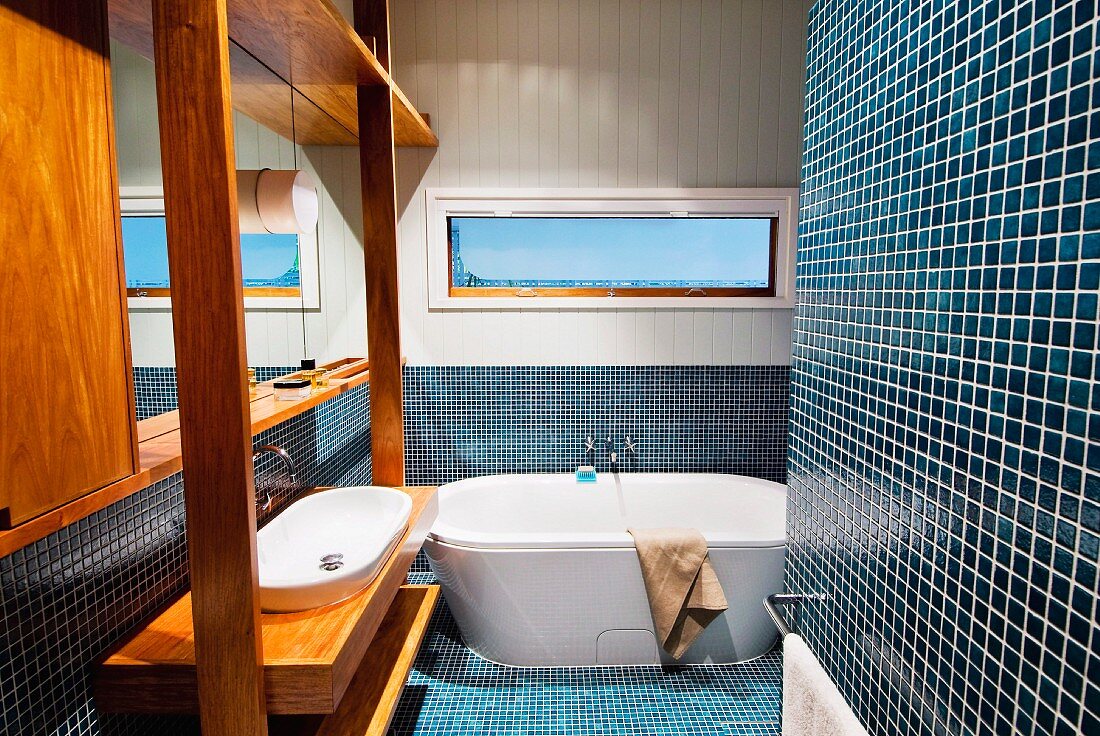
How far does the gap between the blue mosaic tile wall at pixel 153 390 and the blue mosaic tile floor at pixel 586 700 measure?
1540 mm

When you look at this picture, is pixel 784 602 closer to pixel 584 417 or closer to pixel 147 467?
pixel 147 467

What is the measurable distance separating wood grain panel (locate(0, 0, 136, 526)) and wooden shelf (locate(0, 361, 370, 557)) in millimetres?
17

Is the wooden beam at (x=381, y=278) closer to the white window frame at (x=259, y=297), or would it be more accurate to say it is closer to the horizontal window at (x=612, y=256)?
the white window frame at (x=259, y=297)

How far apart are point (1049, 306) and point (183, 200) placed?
4.10 feet

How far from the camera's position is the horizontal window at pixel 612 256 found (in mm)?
3252

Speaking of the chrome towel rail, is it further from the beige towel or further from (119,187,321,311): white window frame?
(119,187,321,311): white window frame

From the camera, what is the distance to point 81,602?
117cm

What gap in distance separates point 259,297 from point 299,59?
27.6 inches

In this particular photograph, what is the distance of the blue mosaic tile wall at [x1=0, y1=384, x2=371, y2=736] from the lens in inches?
40.0

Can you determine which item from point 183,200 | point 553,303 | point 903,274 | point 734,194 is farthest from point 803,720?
point 734,194

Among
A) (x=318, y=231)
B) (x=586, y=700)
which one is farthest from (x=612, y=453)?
(x=318, y=231)

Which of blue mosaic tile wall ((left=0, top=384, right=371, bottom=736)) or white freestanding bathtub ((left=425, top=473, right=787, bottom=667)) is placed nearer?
blue mosaic tile wall ((left=0, top=384, right=371, bottom=736))

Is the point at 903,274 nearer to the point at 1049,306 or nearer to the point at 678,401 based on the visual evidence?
the point at 1049,306

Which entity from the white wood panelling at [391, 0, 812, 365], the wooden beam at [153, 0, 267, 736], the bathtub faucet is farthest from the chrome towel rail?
the white wood panelling at [391, 0, 812, 365]
